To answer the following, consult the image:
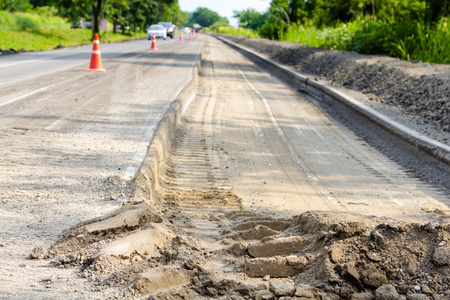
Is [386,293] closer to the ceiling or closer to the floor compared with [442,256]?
closer to the floor

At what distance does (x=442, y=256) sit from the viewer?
9.46ft

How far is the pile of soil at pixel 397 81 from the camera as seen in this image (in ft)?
28.7

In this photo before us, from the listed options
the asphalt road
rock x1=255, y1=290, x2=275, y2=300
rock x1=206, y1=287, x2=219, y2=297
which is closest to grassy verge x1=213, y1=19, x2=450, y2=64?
the asphalt road

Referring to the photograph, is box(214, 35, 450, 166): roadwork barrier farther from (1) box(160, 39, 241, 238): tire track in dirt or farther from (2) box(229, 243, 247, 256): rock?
→ (2) box(229, 243, 247, 256): rock

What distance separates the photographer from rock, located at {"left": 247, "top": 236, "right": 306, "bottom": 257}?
325cm

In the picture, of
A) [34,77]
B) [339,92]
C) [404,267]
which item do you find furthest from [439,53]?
[404,267]

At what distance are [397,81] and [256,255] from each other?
884 centimetres

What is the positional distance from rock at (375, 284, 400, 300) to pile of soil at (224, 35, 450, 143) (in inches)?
191

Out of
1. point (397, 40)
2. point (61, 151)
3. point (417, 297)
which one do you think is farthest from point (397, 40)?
point (417, 297)

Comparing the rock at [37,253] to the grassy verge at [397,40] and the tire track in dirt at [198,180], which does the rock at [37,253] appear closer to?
the tire track in dirt at [198,180]

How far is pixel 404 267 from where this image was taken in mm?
2914

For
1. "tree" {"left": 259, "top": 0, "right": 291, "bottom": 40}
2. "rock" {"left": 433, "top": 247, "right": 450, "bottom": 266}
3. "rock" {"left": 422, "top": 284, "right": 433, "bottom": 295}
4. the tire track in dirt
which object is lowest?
the tire track in dirt

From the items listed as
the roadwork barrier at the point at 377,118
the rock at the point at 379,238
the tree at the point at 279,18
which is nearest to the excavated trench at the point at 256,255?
the rock at the point at 379,238

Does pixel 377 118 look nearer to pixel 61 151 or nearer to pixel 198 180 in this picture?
pixel 198 180
